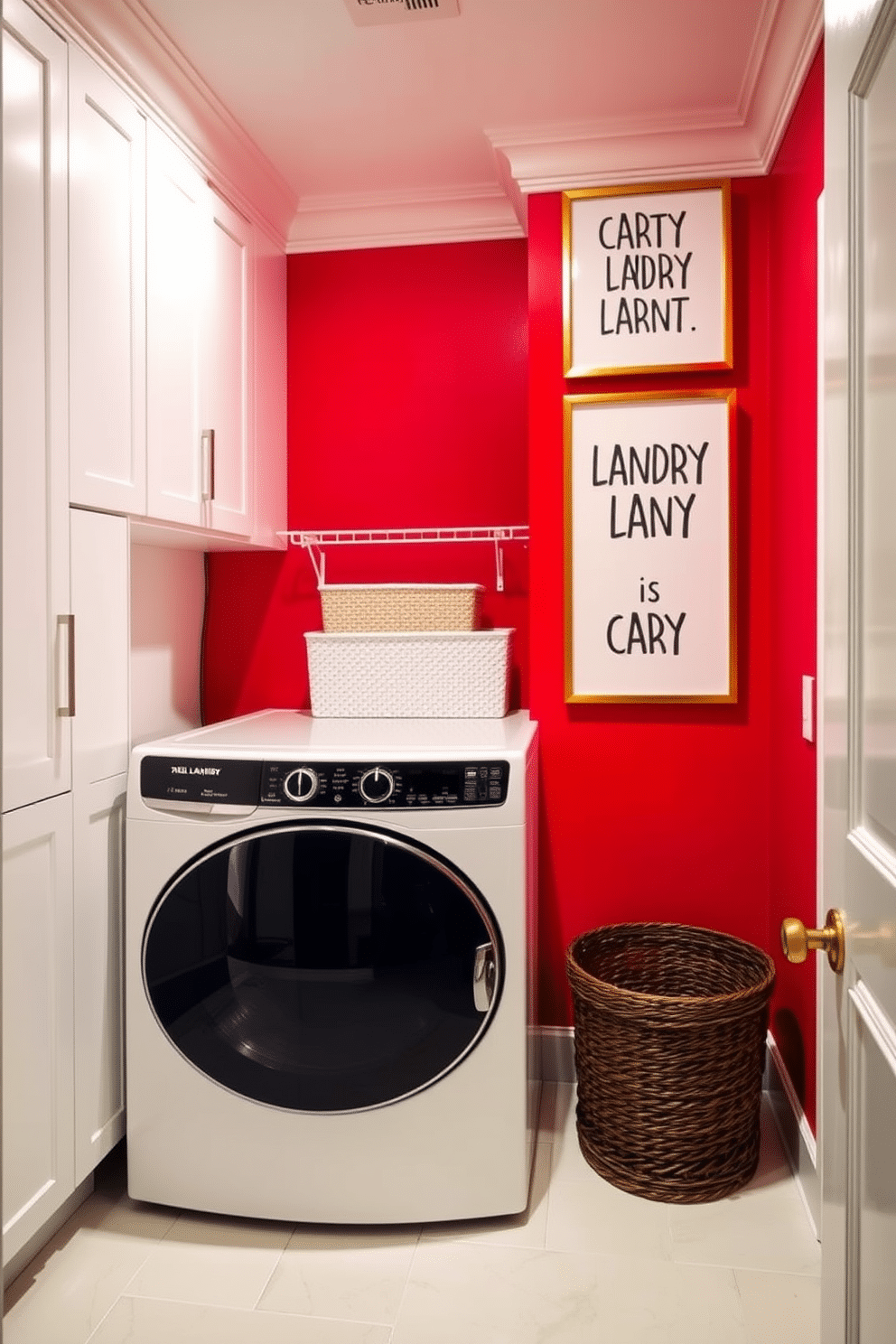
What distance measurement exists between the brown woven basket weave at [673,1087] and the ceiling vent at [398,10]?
189 centimetres

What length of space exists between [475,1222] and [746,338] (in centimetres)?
200

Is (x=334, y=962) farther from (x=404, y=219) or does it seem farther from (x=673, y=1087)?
(x=404, y=219)

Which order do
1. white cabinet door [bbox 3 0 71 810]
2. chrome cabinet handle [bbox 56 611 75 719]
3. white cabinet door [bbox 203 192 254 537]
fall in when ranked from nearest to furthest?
white cabinet door [bbox 3 0 71 810]
chrome cabinet handle [bbox 56 611 75 719]
white cabinet door [bbox 203 192 254 537]

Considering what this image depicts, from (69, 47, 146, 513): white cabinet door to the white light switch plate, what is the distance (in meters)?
1.36


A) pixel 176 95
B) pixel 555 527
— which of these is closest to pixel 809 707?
pixel 555 527

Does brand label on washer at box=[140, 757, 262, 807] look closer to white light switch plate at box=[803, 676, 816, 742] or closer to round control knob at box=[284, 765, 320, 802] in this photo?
round control knob at box=[284, 765, 320, 802]

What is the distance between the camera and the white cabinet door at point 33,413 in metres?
1.44

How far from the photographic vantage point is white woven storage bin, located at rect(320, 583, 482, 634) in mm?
2254

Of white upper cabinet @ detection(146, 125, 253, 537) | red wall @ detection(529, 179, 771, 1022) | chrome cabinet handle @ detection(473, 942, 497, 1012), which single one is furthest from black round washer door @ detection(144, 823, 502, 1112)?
white upper cabinet @ detection(146, 125, 253, 537)

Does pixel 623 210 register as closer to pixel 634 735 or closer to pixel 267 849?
pixel 634 735

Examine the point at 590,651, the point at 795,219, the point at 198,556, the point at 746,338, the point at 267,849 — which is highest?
the point at 795,219

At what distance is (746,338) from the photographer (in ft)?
7.29

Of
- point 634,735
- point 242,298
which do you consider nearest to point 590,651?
point 634,735

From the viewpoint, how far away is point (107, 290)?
172 cm
